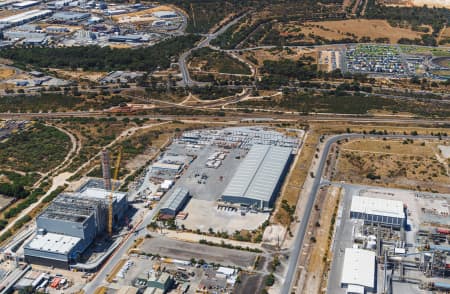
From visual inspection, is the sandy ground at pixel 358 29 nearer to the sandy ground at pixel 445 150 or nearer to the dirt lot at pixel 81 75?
the dirt lot at pixel 81 75

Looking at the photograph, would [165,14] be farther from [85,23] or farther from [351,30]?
[351,30]

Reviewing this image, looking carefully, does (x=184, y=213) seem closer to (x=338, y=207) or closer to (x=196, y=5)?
(x=338, y=207)

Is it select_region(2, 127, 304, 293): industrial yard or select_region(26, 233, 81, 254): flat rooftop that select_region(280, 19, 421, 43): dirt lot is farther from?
select_region(26, 233, 81, 254): flat rooftop

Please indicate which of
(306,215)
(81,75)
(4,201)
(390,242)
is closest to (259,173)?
(306,215)

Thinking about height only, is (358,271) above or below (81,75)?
above

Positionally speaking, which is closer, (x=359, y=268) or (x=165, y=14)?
(x=359, y=268)

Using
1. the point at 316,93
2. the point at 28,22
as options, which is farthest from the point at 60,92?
the point at 28,22

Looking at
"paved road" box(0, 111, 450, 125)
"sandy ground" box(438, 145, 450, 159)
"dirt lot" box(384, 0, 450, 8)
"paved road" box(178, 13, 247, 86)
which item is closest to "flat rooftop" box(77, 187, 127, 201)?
"paved road" box(0, 111, 450, 125)

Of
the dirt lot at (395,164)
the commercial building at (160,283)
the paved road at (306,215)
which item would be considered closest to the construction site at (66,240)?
the commercial building at (160,283)
